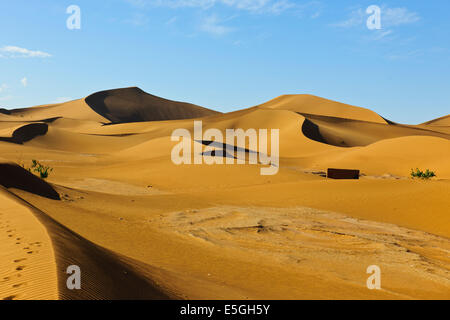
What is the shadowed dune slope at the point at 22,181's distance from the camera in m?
13.7

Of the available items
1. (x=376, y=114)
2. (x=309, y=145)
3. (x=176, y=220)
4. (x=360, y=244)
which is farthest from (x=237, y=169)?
(x=376, y=114)

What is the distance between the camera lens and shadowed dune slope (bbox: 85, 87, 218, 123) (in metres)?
117

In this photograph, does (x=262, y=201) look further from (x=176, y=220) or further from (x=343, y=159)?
(x=343, y=159)

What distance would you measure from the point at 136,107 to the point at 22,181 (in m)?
114

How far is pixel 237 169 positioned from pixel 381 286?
64.8 feet

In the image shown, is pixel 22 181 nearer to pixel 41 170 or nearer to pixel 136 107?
pixel 41 170

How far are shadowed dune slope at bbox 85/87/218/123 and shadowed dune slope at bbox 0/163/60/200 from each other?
99.1m

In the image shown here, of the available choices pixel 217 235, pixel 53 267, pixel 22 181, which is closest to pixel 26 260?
pixel 53 267

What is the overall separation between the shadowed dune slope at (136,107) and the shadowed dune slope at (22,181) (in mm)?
99097

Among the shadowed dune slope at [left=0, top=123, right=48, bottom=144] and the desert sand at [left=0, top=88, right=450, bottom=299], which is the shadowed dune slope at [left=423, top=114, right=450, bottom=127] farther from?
A: the shadowed dune slope at [left=0, top=123, right=48, bottom=144]

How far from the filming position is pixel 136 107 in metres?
125

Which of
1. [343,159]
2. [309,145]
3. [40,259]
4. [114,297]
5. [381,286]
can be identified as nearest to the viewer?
[114,297]

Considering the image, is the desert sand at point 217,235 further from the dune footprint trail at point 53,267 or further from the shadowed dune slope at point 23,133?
the shadowed dune slope at point 23,133

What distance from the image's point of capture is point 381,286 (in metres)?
6.74
